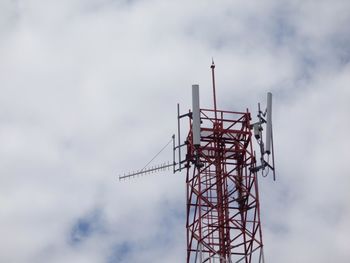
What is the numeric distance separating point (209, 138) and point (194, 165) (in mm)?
2493

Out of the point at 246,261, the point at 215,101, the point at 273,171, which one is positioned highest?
the point at 215,101

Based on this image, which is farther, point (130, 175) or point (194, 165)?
point (130, 175)

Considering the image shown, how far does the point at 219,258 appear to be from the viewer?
79.3 metres

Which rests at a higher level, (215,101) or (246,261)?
(215,101)

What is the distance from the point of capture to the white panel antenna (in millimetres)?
81062

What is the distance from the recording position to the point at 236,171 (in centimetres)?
8256

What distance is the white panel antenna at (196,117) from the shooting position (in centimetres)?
8106

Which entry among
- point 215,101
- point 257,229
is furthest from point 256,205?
point 215,101

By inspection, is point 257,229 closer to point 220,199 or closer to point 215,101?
point 220,199

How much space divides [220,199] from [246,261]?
16.7 ft

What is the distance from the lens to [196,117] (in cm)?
8144

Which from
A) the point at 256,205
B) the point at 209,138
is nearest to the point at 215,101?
the point at 209,138

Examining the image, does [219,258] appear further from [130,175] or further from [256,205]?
[130,175]

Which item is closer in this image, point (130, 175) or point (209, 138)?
point (209, 138)
